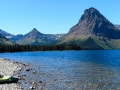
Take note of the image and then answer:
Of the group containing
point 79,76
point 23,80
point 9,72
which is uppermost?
point 9,72

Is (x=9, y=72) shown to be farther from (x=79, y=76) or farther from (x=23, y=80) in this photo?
(x=79, y=76)

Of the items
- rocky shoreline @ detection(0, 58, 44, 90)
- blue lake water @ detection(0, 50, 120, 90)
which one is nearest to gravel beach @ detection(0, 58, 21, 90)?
rocky shoreline @ detection(0, 58, 44, 90)

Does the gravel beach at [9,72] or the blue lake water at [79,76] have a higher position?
the gravel beach at [9,72]

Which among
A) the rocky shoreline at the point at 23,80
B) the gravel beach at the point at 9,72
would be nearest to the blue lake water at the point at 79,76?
the rocky shoreline at the point at 23,80

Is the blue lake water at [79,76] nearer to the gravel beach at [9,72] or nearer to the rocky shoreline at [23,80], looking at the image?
the rocky shoreline at [23,80]

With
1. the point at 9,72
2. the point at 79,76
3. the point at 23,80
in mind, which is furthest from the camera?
the point at 9,72

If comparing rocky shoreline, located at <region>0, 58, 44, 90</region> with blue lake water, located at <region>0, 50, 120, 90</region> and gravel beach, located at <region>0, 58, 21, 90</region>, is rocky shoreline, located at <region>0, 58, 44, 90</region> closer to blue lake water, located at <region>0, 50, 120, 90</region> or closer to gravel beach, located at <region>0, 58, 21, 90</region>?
gravel beach, located at <region>0, 58, 21, 90</region>

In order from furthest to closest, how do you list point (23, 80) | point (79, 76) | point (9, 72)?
point (9, 72)
point (79, 76)
point (23, 80)

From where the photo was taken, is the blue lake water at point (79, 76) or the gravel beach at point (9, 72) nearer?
the gravel beach at point (9, 72)

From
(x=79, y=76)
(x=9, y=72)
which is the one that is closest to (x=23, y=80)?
(x=9, y=72)

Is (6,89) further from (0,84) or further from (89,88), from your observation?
(89,88)

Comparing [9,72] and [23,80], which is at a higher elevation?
[9,72]

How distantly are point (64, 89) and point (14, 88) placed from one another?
9.04 meters

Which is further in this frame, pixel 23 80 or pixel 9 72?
pixel 9 72
